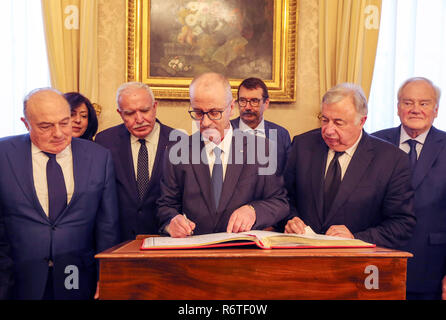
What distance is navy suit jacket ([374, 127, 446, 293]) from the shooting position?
3188mm

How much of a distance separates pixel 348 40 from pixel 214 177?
3.36 m

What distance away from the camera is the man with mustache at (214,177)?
2494mm

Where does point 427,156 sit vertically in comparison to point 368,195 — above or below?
above

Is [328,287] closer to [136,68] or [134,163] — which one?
[134,163]

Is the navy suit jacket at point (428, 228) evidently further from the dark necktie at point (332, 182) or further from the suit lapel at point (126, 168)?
the suit lapel at point (126, 168)

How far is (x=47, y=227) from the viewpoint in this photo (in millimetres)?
2586

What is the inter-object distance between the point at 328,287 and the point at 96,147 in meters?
1.76

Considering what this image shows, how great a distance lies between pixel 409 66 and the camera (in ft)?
17.5

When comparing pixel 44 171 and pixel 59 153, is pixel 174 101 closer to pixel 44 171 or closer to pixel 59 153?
pixel 59 153

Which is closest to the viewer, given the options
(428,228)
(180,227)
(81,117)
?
(180,227)

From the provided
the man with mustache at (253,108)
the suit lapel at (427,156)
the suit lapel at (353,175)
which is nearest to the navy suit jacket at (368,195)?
the suit lapel at (353,175)

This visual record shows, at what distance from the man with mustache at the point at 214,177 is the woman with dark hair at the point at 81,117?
52.3 inches

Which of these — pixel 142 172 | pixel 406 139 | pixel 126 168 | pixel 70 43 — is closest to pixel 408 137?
pixel 406 139

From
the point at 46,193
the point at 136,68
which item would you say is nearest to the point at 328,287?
the point at 46,193
